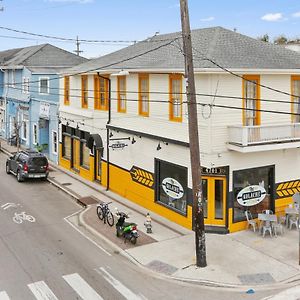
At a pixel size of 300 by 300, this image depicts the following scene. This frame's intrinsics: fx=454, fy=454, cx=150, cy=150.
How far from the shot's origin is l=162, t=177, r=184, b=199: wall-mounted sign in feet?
61.2

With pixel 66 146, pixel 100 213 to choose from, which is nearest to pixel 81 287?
pixel 100 213

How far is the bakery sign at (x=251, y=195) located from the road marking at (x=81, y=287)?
7369 millimetres

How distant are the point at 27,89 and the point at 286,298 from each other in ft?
95.9

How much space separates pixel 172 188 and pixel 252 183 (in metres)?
3.29

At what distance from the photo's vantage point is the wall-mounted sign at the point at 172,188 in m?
18.7

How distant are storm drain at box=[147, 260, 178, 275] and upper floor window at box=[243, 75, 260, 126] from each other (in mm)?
6538

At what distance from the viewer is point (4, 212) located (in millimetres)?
20453

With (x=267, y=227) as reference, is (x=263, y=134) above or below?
above

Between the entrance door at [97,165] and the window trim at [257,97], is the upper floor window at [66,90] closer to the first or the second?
the entrance door at [97,165]

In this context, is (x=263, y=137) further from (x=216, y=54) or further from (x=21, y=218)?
(x=21, y=218)

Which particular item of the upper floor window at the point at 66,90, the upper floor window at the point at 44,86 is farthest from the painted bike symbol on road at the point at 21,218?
the upper floor window at the point at 44,86

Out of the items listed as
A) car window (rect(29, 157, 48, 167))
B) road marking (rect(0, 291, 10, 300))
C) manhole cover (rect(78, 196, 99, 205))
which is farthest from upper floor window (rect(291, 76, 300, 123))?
car window (rect(29, 157, 48, 167))

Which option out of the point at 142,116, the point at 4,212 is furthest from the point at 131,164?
the point at 4,212

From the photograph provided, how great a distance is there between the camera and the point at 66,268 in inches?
550
